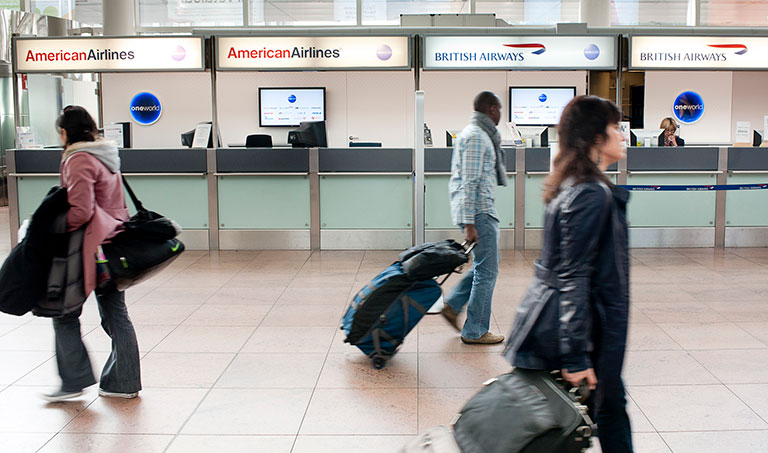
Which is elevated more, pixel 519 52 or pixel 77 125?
pixel 519 52

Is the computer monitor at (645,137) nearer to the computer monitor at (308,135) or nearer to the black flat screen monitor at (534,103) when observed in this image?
the black flat screen monitor at (534,103)

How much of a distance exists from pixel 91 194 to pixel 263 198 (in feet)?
17.2

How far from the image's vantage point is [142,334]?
5375mm

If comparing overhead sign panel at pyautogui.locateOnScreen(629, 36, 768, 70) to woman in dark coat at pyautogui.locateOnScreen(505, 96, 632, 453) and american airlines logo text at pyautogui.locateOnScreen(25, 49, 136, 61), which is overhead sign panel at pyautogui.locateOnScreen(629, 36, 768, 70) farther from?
woman in dark coat at pyautogui.locateOnScreen(505, 96, 632, 453)

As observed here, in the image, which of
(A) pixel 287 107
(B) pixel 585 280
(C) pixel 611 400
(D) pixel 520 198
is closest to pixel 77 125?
(B) pixel 585 280

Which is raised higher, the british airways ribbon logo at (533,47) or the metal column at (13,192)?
the british airways ribbon logo at (533,47)

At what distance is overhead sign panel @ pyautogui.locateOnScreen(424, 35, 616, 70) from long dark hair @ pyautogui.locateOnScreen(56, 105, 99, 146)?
5.43 metres

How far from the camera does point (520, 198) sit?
8.97m

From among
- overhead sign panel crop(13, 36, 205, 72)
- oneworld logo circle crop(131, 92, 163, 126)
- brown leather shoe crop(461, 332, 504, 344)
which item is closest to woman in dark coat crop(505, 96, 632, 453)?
brown leather shoe crop(461, 332, 504, 344)

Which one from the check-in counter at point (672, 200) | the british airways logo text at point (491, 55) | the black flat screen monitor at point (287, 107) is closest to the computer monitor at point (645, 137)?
the check-in counter at point (672, 200)

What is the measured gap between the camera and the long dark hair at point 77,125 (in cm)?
389

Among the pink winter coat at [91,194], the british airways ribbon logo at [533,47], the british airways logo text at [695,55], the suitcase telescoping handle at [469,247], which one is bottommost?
the suitcase telescoping handle at [469,247]

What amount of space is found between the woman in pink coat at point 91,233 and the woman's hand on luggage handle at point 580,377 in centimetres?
248

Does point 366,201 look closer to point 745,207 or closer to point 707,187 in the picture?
point 707,187
